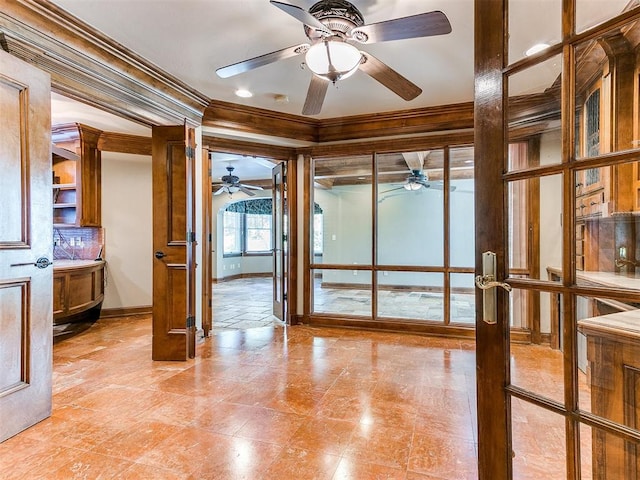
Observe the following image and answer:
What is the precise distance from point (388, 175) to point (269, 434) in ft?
11.8

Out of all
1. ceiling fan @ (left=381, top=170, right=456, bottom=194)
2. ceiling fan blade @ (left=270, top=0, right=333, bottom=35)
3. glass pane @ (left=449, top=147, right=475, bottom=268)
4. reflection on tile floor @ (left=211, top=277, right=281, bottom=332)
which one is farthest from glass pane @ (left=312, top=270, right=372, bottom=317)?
ceiling fan blade @ (left=270, top=0, right=333, bottom=35)

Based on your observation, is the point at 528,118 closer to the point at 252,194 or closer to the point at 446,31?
the point at 446,31

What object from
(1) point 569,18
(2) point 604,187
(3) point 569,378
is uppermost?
(1) point 569,18

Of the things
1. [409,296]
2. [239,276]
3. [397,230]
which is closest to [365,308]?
[409,296]

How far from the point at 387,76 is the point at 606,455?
2.35m

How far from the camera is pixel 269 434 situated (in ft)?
6.96

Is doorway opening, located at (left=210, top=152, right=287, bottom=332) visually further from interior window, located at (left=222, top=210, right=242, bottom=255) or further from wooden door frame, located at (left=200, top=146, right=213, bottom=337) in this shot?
wooden door frame, located at (left=200, top=146, right=213, bottom=337)

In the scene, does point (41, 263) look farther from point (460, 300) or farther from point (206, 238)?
point (460, 300)

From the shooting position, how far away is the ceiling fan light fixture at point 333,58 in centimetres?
212

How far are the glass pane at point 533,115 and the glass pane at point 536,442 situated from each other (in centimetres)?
80

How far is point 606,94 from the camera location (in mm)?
1108

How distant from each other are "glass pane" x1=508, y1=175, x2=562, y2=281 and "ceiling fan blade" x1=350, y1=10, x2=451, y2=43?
3.49 feet

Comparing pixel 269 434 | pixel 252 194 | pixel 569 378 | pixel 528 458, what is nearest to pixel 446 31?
pixel 569 378

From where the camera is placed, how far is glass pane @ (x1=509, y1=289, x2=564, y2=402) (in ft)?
3.30
